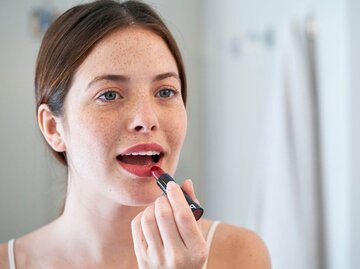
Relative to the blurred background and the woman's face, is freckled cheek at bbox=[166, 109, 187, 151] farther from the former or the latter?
the blurred background

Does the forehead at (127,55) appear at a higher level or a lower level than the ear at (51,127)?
higher

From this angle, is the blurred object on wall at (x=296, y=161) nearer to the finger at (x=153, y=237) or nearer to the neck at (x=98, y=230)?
the neck at (x=98, y=230)

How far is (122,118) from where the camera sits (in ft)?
2.27

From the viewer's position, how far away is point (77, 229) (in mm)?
819

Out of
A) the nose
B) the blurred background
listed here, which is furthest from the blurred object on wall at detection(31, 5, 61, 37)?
the nose

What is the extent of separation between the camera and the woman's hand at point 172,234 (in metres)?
0.57

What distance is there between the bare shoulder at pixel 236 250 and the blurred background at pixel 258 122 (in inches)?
12.3

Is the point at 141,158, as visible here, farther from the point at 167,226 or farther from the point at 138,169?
the point at 167,226

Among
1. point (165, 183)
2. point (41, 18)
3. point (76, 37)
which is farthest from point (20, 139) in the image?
point (165, 183)

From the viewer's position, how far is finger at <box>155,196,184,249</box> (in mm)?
572

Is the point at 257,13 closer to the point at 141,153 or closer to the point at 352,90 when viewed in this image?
the point at 352,90

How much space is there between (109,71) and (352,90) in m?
0.62

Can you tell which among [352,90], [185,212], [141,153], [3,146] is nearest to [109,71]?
[141,153]

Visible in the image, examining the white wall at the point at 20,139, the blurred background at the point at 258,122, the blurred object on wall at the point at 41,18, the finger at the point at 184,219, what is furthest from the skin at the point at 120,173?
the blurred object on wall at the point at 41,18
